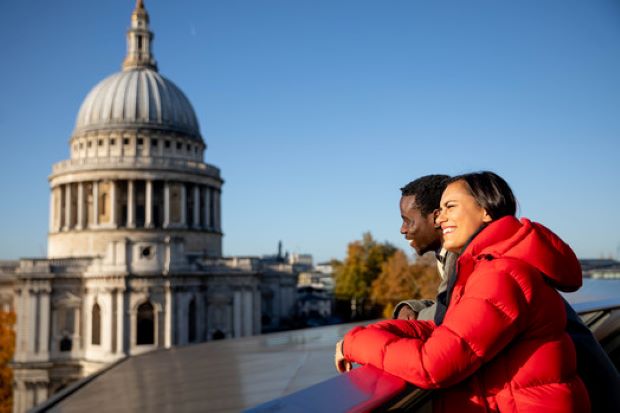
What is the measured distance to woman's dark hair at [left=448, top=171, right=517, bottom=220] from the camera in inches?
110

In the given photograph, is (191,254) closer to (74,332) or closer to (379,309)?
(74,332)

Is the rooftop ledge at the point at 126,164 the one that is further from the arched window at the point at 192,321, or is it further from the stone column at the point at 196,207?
the arched window at the point at 192,321

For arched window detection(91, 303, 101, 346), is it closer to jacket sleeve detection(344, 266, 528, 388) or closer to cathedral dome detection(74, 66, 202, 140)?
cathedral dome detection(74, 66, 202, 140)

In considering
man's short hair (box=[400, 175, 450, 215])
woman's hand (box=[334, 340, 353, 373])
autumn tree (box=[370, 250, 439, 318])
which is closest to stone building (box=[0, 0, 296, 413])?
autumn tree (box=[370, 250, 439, 318])

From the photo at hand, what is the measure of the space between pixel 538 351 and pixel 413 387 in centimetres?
54

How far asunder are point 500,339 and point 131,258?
34.9 m

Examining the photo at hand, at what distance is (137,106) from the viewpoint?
47250 mm

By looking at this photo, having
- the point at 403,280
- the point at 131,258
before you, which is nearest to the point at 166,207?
the point at 131,258

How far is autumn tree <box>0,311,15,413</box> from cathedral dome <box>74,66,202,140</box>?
54.5ft

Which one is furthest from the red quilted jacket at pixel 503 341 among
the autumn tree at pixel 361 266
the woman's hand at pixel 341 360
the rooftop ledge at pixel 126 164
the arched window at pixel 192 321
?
the autumn tree at pixel 361 266

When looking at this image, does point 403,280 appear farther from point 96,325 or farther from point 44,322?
Answer: point 44,322

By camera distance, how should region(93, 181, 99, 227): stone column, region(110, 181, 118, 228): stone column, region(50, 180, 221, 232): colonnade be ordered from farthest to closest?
1. region(50, 180, 221, 232): colonnade
2. region(93, 181, 99, 227): stone column
3. region(110, 181, 118, 228): stone column

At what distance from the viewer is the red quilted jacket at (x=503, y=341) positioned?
220 centimetres

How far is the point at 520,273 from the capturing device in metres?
2.30
